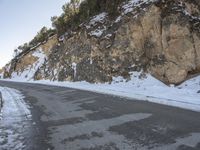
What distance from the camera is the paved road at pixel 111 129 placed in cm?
705

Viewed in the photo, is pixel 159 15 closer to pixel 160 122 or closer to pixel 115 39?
pixel 115 39

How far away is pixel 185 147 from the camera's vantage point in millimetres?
6496

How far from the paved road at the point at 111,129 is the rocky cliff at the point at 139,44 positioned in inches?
373

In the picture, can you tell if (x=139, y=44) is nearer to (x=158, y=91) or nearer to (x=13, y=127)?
(x=158, y=91)

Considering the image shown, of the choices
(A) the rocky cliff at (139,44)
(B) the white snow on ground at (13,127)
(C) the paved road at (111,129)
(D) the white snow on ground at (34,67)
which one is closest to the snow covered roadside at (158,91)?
(A) the rocky cliff at (139,44)

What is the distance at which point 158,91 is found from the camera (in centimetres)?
1794

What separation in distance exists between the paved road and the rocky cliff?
9.48m

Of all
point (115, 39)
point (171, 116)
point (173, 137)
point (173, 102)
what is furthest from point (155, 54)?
point (173, 137)

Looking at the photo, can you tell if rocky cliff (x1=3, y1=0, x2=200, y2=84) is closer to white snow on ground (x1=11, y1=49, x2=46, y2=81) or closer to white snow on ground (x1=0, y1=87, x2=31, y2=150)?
white snow on ground (x1=0, y1=87, x2=31, y2=150)

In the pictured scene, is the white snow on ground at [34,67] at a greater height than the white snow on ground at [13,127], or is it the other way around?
the white snow on ground at [34,67]

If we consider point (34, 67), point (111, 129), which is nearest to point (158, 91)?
point (111, 129)

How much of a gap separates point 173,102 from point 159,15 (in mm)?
11720

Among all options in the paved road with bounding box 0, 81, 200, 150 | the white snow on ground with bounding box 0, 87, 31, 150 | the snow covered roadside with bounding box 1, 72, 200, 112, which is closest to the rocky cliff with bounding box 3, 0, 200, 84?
the snow covered roadside with bounding box 1, 72, 200, 112

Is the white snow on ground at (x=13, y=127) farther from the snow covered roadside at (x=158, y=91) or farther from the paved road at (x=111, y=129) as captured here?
the snow covered roadside at (x=158, y=91)
